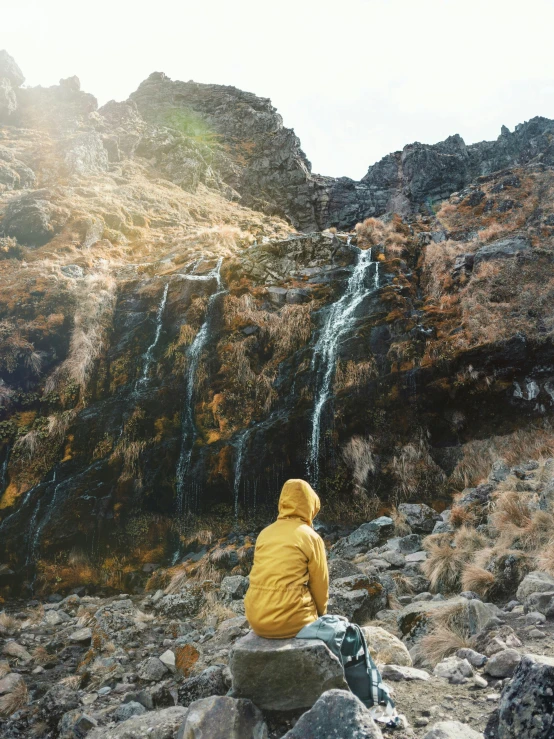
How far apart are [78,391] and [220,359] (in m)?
4.76

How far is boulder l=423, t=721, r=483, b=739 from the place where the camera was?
2500mm

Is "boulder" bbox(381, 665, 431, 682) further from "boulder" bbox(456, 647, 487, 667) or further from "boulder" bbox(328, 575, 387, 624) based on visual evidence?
"boulder" bbox(328, 575, 387, 624)

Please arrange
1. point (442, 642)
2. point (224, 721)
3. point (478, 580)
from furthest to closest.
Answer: point (478, 580), point (442, 642), point (224, 721)

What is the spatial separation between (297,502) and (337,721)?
1514mm

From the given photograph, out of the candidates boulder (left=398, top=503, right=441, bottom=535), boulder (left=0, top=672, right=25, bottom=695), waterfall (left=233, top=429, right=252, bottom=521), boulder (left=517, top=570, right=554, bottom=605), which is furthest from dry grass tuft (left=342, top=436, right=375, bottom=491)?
boulder (left=0, top=672, right=25, bottom=695)

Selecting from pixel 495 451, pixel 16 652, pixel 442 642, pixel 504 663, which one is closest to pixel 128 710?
pixel 442 642

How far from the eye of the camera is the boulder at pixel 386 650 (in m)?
4.38

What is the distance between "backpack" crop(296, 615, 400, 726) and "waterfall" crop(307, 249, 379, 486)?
9.48 m

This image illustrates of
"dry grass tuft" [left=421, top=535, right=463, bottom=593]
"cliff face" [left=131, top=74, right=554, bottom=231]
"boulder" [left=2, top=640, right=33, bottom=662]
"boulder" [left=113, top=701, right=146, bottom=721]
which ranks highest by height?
"cliff face" [left=131, top=74, right=554, bottom=231]

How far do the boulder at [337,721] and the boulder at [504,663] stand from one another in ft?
5.61

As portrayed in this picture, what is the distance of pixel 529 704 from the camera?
2.15 metres

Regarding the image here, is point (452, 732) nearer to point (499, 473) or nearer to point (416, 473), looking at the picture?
point (499, 473)

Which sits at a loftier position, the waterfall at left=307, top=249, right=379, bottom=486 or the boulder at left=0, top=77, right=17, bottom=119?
the boulder at left=0, top=77, right=17, bottom=119

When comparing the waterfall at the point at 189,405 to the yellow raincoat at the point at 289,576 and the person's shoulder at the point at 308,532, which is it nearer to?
the yellow raincoat at the point at 289,576
